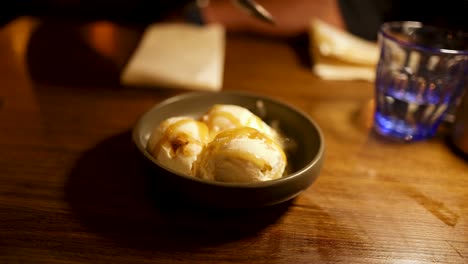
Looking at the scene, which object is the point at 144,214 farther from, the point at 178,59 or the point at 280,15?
the point at 280,15

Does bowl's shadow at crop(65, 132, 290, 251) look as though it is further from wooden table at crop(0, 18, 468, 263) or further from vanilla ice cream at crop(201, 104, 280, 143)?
vanilla ice cream at crop(201, 104, 280, 143)

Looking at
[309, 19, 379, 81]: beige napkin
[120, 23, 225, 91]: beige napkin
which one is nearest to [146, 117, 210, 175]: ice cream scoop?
[120, 23, 225, 91]: beige napkin

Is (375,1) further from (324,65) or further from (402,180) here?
(402,180)

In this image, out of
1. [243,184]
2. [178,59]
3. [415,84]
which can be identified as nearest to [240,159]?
[243,184]

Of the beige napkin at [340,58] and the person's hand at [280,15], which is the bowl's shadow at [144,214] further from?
the person's hand at [280,15]

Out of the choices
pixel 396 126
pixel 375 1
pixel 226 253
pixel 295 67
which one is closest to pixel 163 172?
pixel 226 253

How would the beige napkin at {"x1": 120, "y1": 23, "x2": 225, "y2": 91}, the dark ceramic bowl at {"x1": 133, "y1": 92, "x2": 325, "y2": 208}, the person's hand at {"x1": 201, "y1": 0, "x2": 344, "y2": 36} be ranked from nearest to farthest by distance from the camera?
the dark ceramic bowl at {"x1": 133, "y1": 92, "x2": 325, "y2": 208} < the beige napkin at {"x1": 120, "y1": 23, "x2": 225, "y2": 91} < the person's hand at {"x1": 201, "y1": 0, "x2": 344, "y2": 36}
